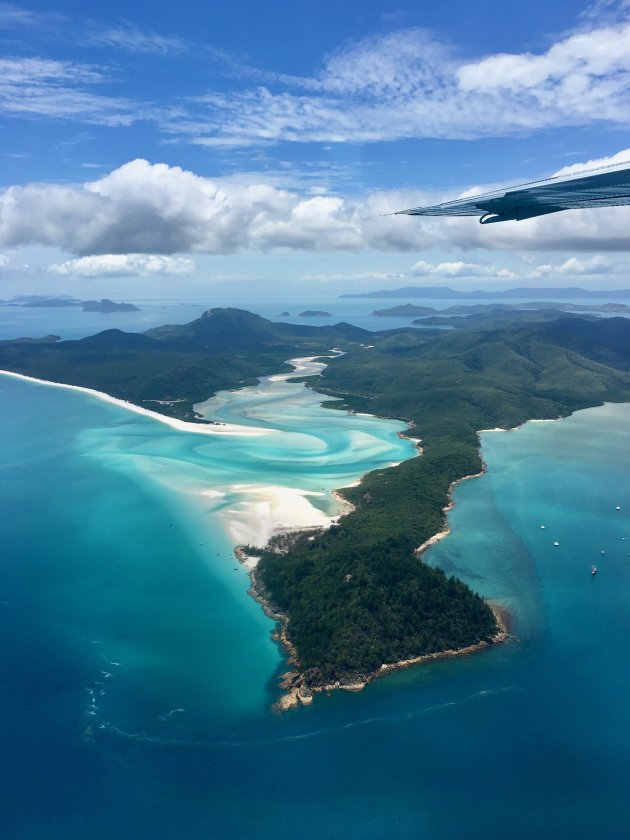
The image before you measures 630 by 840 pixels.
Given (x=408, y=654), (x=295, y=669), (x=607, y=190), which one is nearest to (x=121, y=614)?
(x=295, y=669)

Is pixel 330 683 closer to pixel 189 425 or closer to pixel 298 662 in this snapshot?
pixel 298 662

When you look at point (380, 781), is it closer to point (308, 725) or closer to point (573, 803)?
point (308, 725)

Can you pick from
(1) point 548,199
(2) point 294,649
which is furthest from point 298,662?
(1) point 548,199

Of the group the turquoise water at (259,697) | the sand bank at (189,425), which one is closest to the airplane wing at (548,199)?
the turquoise water at (259,697)

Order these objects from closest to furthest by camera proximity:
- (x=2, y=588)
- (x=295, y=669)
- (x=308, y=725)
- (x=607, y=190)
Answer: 1. (x=607, y=190)
2. (x=308, y=725)
3. (x=295, y=669)
4. (x=2, y=588)

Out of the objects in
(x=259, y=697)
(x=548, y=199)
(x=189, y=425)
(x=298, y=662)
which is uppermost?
(x=548, y=199)

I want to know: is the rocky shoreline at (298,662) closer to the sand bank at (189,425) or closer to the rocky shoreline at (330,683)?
the rocky shoreline at (330,683)

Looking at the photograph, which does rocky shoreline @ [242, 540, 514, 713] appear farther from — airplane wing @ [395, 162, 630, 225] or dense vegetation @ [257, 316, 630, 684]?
airplane wing @ [395, 162, 630, 225]
